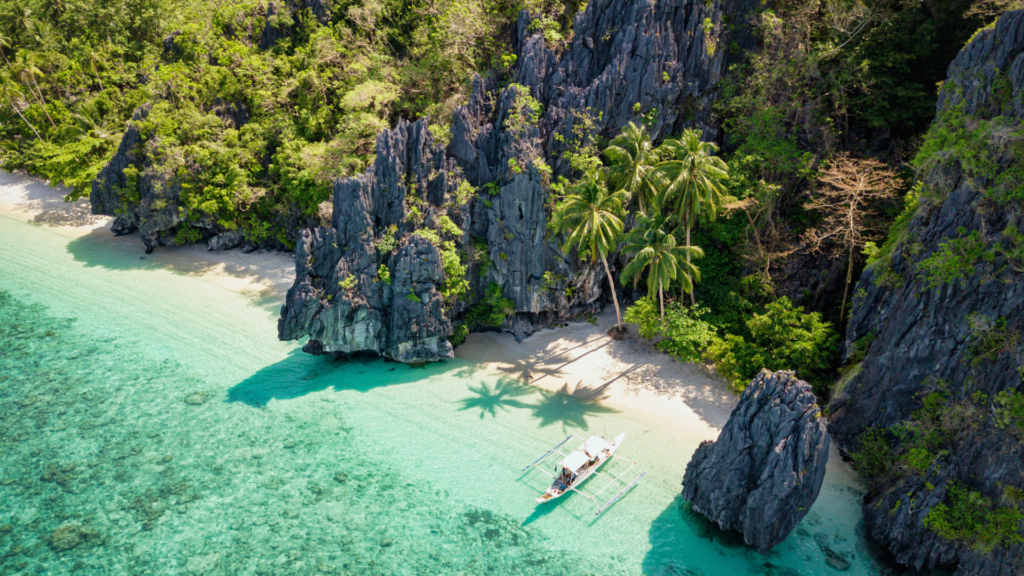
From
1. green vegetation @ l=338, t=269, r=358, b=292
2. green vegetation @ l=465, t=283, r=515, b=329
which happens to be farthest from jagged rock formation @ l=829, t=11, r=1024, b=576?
green vegetation @ l=338, t=269, r=358, b=292

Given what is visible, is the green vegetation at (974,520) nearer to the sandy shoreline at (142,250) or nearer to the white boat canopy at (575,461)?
the white boat canopy at (575,461)

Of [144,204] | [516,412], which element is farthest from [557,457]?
[144,204]

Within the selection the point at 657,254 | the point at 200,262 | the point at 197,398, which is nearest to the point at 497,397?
the point at 657,254

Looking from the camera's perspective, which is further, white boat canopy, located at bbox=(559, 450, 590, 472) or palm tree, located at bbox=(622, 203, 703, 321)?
palm tree, located at bbox=(622, 203, 703, 321)

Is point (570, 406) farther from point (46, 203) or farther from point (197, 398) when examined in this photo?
point (46, 203)

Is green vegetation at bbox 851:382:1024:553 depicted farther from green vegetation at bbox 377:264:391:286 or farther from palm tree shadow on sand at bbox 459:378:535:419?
green vegetation at bbox 377:264:391:286

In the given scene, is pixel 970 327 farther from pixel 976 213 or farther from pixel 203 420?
pixel 203 420
